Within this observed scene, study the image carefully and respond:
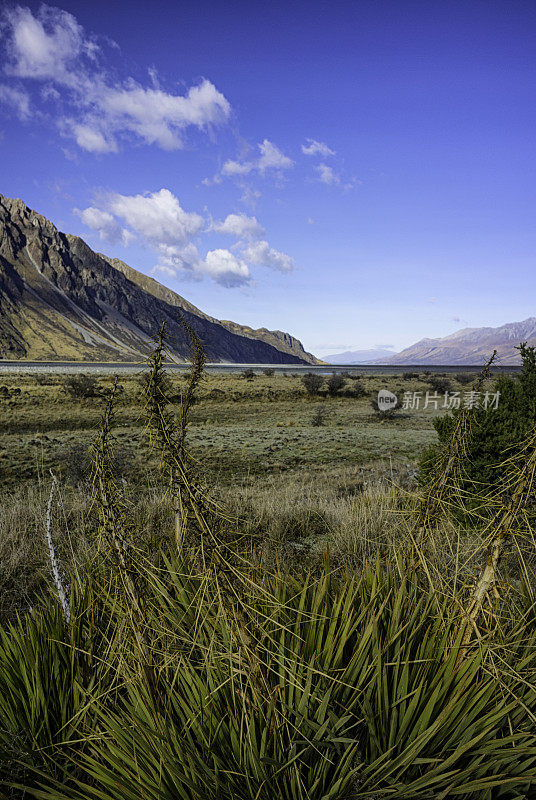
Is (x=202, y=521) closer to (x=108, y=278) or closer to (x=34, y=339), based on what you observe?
(x=34, y=339)

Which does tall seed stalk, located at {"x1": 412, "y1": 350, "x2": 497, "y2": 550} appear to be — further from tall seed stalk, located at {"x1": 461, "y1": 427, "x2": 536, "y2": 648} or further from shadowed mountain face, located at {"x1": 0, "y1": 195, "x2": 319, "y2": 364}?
shadowed mountain face, located at {"x1": 0, "y1": 195, "x2": 319, "y2": 364}

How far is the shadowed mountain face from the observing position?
410ft

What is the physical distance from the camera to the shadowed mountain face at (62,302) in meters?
125

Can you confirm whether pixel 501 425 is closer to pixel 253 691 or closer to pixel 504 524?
pixel 504 524

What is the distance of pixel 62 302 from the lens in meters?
158

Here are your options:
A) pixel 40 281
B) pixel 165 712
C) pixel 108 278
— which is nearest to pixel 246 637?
pixel 165 712

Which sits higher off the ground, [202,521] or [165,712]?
[202,521]

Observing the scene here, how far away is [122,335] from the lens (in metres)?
160

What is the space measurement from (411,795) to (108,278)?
8313 inches

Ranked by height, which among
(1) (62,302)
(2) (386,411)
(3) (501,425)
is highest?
(1) (62,302)

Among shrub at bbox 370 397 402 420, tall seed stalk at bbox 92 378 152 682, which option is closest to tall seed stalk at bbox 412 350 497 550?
tall seed stalk at bbox 92 378 152 682

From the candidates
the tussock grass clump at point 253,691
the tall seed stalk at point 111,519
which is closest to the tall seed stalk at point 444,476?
the tussock grass clump at point 253,691

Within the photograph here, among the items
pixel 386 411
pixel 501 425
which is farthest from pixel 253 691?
pixel 386 411

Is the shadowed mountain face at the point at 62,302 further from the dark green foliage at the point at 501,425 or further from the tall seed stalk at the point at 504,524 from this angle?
the tall seed stalk at the point at 504,524
